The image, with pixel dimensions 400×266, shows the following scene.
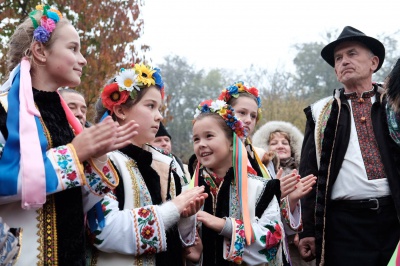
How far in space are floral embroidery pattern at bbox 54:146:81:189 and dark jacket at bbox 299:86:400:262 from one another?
230 centimetres

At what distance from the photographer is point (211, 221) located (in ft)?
11.2

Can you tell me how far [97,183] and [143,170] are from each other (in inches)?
24.6

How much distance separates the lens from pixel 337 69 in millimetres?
4445

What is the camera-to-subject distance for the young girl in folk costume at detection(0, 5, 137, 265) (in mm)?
2287

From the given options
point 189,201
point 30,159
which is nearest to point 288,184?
point 189,201

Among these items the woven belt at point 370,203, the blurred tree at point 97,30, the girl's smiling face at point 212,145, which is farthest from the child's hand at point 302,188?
the blurred tree at point 97,30

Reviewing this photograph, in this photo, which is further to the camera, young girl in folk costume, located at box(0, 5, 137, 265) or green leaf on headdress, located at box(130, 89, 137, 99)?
green leaf on headdress, located at box(130, 89, 137, 99)

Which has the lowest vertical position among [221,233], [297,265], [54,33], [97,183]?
[297,265]

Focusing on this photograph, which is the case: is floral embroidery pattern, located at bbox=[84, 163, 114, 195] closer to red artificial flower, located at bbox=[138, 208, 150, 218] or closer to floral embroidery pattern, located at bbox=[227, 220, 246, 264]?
red artificial flower, located at bbox=[138, 208, 150, 218]

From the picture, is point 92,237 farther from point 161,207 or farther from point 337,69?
point 337,69

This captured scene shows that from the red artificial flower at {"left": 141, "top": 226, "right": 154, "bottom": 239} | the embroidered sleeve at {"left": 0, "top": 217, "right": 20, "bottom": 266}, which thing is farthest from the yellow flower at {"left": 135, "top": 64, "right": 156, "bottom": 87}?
the embroidered sleeve at {"left": 0, "top": 217, "right": 20, "bottom": 266}

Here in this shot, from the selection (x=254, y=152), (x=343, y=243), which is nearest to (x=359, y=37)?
(x=254, y=152)

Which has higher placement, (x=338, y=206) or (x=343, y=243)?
(x=338, y=206)

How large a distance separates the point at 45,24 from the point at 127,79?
725 millimetres
